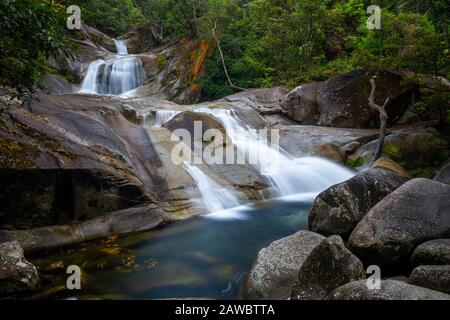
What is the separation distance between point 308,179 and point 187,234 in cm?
544

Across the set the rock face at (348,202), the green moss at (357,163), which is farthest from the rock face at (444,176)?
the green moss at (357,163)

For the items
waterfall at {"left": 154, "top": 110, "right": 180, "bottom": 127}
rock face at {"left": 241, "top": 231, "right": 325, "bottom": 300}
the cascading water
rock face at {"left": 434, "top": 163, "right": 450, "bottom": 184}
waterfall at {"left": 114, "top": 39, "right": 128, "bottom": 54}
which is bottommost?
rock face at {"left": 241, "top": 231, "right": 325, "bottom": 300}

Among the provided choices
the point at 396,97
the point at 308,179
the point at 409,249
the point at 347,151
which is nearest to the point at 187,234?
the point at 409,249

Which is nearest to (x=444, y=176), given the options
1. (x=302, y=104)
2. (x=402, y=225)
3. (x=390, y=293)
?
(x=402, y=225)

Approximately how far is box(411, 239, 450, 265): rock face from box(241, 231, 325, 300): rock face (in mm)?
1540

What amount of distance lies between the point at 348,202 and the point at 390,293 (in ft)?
12.4

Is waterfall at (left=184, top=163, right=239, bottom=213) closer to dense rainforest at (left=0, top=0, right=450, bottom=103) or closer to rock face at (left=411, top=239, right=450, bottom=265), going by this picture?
rock face at (left=411, top=239, right=450, bottom=265)

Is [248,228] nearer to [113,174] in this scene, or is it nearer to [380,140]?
[113,174]

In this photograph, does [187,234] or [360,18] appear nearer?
[187,234]

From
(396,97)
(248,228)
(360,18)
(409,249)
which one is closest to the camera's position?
(409,249)

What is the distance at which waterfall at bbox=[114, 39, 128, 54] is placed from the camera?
31750mm

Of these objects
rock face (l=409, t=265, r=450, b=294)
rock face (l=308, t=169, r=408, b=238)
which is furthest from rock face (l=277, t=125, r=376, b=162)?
rock face (l=409, t=265, r=450, b=294)
